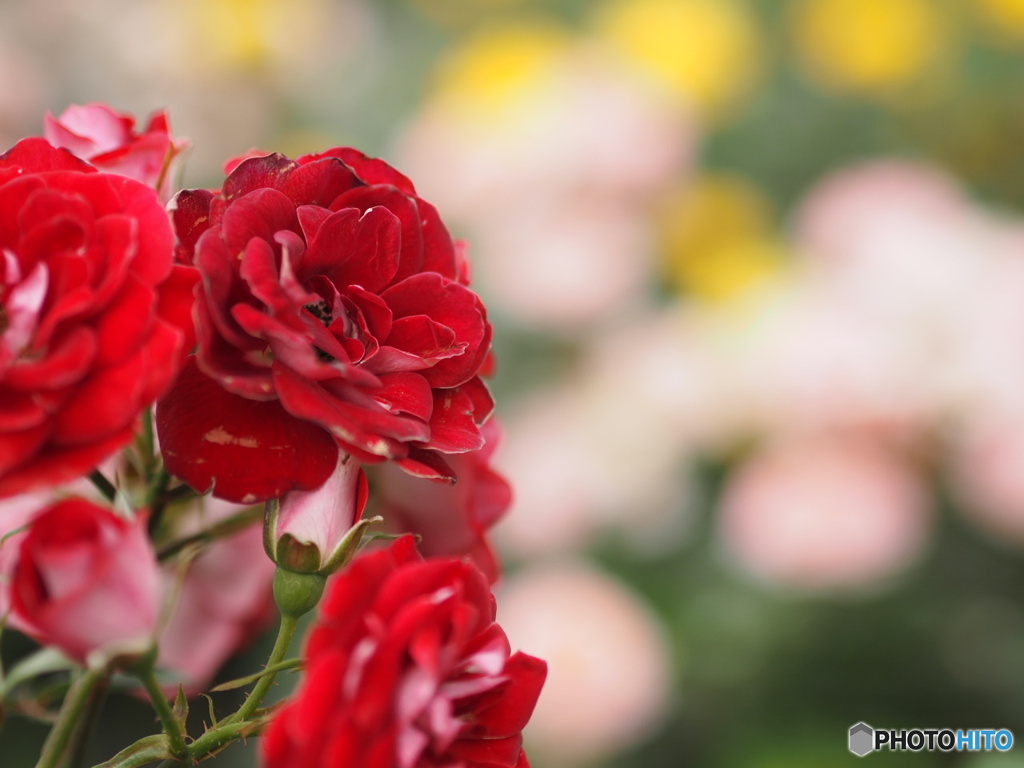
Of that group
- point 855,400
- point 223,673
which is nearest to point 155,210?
point 223,673

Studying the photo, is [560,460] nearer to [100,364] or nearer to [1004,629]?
[1004,629]

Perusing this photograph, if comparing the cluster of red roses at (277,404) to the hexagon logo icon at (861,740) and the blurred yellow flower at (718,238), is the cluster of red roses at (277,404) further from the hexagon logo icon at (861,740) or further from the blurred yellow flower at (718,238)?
the blurred yellow flower at (718,238)

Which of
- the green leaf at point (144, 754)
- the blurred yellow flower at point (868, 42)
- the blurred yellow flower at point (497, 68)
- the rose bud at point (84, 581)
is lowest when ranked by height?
the green leaf at point (144, 754)

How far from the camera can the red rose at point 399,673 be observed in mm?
214

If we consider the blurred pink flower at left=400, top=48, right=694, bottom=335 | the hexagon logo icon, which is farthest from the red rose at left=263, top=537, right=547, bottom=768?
the blurred pink flower at left=400, top=48, right=694, bottom=335

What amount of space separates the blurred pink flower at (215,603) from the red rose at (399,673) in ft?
0.46

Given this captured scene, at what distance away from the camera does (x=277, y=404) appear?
0.84 feet

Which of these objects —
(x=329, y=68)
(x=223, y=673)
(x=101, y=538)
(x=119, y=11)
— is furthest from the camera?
(x=329, y=68)

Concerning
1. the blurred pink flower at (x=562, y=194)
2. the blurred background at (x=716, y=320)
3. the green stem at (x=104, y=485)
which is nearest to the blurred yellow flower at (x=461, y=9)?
the blurred background at (x=716, y=320)

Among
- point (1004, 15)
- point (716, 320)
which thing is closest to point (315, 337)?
point (716, 320)

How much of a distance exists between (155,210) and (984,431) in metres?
0.69

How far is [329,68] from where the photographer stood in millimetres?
1411

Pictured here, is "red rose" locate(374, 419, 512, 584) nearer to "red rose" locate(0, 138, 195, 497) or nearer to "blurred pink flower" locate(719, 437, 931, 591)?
"red rose" locate(0, 138, 195, 497)

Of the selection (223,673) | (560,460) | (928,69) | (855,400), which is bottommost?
(223,673)
